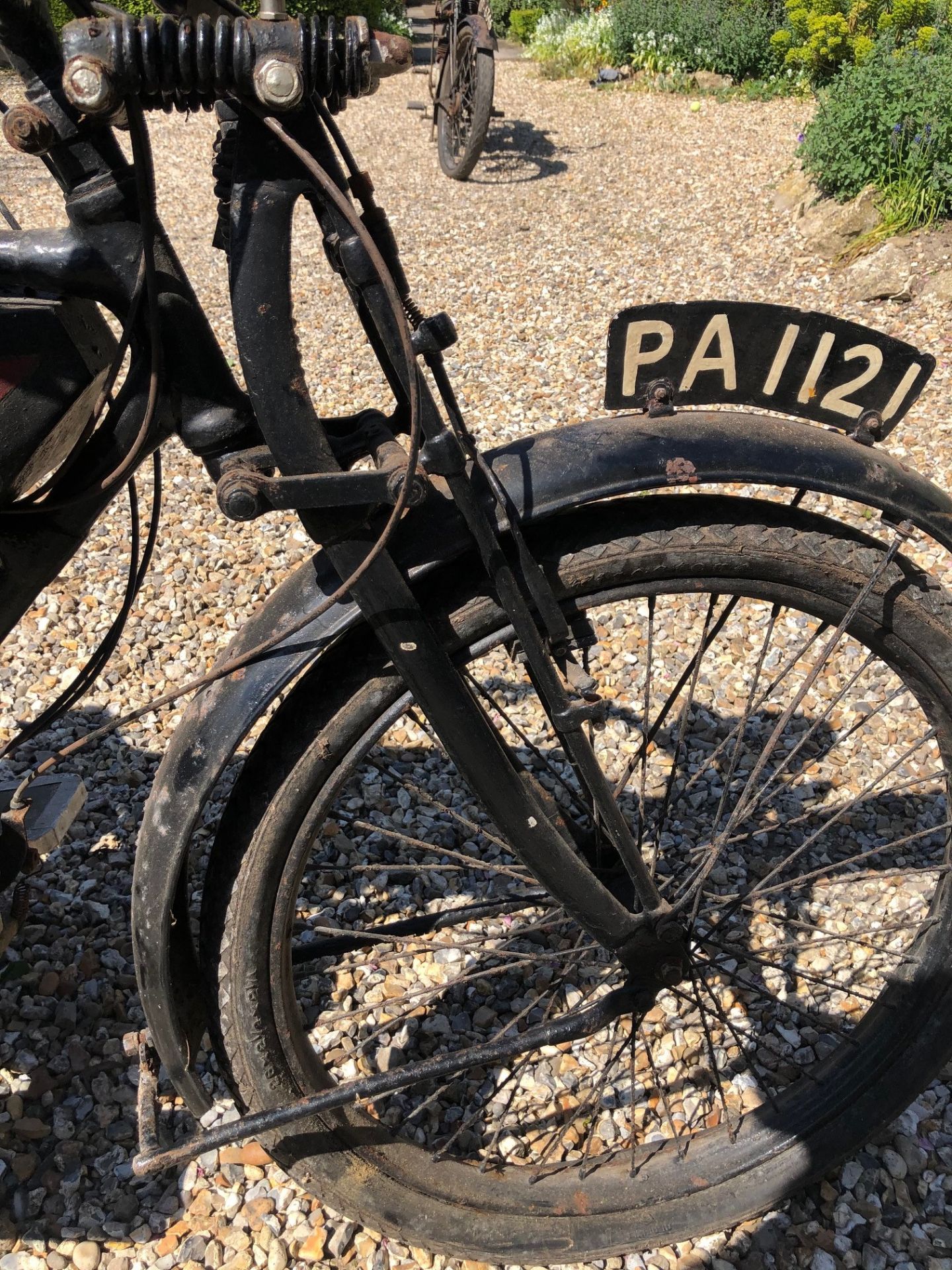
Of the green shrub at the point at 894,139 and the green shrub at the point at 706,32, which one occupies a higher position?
the green shrub at the point at 706,32

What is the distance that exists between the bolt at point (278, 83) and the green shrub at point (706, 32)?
10.0 m

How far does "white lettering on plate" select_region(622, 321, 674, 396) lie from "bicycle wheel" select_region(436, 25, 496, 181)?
21.9ft

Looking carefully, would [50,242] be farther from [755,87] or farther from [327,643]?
[755,87]

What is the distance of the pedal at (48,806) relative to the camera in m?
1.71

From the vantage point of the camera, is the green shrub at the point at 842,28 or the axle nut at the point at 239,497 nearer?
the axle nut at the point at 239,497

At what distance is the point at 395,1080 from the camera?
1539 millimetres

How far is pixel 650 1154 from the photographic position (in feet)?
5.74

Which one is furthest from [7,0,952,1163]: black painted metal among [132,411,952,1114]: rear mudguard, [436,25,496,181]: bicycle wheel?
[436,25,496,181]: bicycle wheel

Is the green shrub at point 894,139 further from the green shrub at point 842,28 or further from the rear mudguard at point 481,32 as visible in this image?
the rear mudguard at point 481,32

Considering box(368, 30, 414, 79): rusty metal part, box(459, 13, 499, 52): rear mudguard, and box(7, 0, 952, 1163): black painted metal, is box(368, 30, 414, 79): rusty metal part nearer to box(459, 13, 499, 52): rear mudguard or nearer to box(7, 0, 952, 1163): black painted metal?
box(7, 0, 952, 1163): black painted metal

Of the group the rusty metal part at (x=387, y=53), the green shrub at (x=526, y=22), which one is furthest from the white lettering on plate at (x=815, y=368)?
the green shrub at (x=526, y=22)

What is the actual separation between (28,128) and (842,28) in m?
9.11

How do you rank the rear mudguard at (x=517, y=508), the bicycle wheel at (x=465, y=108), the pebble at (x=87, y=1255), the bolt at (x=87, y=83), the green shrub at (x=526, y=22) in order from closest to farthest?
the bolt at (x=87, y=83) → the rear mudguard at (x=517, y=508) → the pebble at (x=87, y=1255) → the bicycle wheel at (x=465, y=108) → the green shrub at (x=526, y=22)

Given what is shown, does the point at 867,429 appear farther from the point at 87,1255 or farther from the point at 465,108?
the point at 465,108
